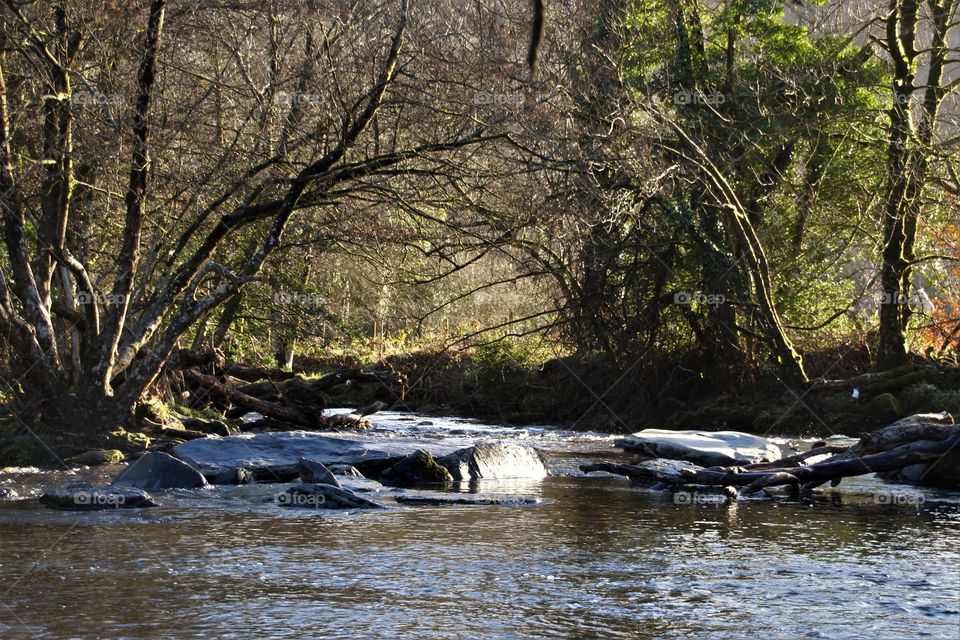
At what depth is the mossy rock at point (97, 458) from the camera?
13812 mm

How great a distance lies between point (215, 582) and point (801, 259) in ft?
53.9

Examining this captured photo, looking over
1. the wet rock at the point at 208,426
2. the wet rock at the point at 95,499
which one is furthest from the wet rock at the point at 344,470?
the wet rock at the point at 208,426

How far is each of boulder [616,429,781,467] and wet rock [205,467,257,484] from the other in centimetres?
557

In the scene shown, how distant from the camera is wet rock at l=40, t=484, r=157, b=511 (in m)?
10.0

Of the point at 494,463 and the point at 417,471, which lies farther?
the point at 494,463

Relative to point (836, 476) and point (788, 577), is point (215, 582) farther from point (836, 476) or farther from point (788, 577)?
point (836, 476)

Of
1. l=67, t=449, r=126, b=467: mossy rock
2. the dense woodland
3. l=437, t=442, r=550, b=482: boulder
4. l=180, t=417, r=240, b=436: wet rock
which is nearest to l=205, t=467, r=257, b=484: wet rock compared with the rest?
l=67, t=449, r=126, b=467: mossy rock

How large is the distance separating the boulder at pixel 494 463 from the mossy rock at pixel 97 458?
404 cm

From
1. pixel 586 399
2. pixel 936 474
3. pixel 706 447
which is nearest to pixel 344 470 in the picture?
pixel 706 447

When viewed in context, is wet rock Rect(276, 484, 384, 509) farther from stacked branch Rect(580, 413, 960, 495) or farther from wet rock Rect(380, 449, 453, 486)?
stacked branch Rect(580, 413, 960, 495)

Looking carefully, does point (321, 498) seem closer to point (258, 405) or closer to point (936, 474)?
point (936, 474)

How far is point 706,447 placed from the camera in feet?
48.0

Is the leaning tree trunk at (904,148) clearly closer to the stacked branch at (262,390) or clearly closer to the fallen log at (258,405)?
the stacked branch at (262,390)

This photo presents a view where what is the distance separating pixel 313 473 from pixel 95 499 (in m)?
2.53
